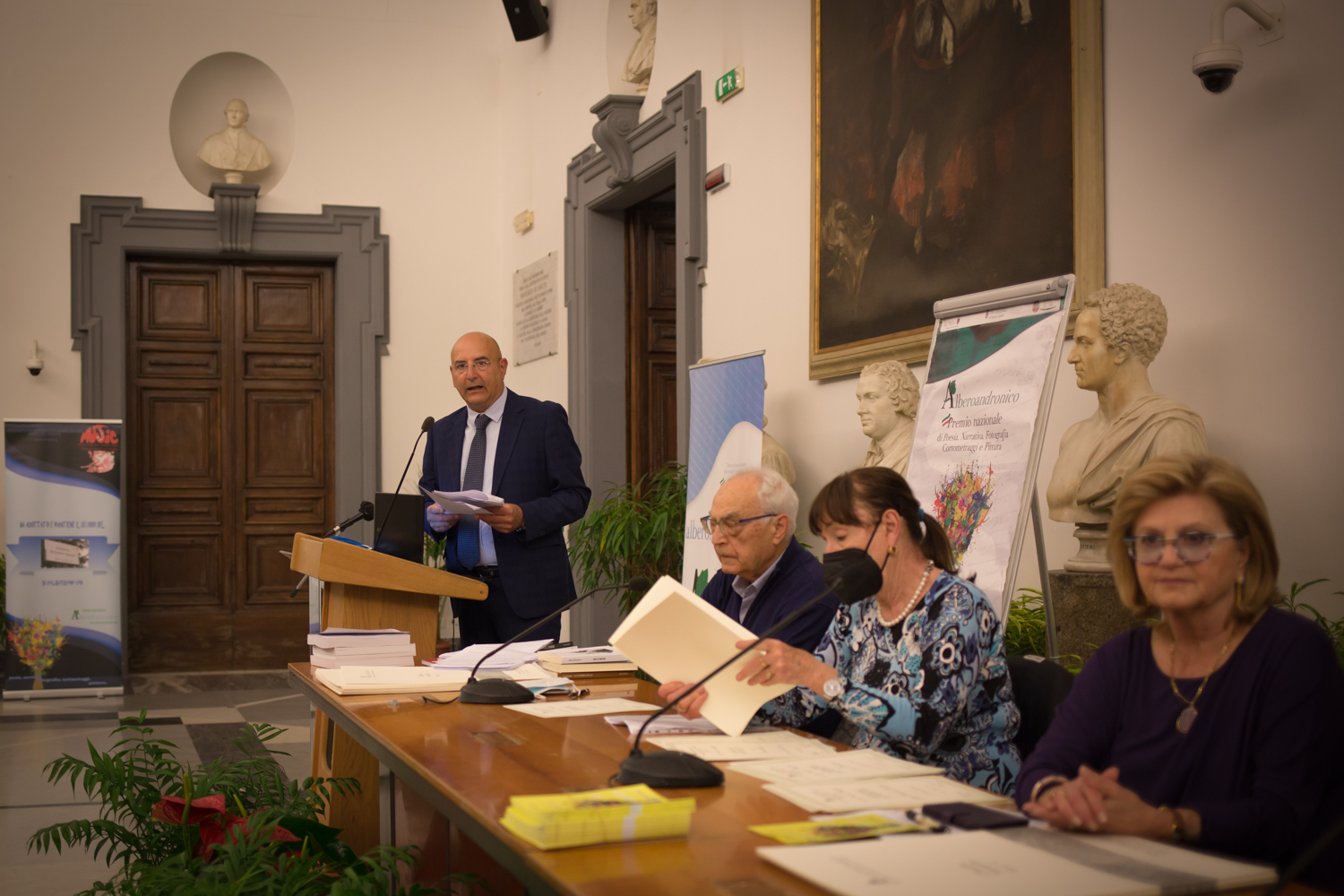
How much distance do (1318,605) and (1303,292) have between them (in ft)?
2.54

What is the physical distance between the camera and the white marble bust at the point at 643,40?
700 cm

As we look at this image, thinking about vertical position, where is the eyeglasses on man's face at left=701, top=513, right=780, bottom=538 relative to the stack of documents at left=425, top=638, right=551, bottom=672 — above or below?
above

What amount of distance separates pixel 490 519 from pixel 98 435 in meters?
4.84

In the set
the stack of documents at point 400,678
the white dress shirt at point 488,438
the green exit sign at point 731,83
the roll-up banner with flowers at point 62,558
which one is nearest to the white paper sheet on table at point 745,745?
the stack of documents at point 400,678

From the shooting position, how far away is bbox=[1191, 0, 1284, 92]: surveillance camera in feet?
9.74

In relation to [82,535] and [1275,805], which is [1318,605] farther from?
[82,535]

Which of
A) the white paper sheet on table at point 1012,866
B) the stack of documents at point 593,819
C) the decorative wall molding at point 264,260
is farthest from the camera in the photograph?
the decorative wall molding at point 264,260

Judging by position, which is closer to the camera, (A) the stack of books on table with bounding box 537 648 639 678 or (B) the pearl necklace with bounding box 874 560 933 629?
(B) the pearl necklace with bounding box 874 560 933 629

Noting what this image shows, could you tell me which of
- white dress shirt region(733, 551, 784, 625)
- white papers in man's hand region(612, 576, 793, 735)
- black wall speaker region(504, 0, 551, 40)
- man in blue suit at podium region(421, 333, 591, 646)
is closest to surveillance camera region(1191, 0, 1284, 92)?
white dress shirt region(733, 551, 784, 625)

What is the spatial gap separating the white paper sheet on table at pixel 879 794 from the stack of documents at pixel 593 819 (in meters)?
0.21

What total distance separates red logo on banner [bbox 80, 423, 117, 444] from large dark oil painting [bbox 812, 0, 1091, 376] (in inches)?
187

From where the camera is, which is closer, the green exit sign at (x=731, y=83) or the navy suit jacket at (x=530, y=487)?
the navy suit jacket at (x=530, y=487)

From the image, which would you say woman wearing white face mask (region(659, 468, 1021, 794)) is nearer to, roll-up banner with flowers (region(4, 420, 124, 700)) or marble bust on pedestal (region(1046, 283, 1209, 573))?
marble bust on pedestal (region(1046, 283, 1209, 573))

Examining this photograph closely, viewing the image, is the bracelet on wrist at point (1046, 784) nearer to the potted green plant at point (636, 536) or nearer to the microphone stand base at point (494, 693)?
the microphone stand base at point (494, 693)
